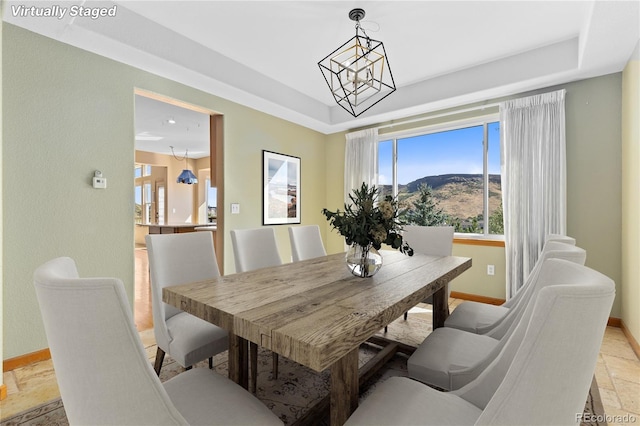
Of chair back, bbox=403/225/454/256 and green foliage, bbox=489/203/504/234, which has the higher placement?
green foliage, bbox=489/203/504/234

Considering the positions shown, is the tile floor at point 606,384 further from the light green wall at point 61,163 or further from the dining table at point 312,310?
the dining table at point 312,310

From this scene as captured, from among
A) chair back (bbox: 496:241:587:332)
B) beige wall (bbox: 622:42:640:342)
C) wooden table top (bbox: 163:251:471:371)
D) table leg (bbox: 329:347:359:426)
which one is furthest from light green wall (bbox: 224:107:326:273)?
beige wall (bbox: 622:42:640:342)

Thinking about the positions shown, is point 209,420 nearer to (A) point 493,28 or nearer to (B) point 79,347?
(B) point 79,347

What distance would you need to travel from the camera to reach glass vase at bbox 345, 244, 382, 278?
1.75 m

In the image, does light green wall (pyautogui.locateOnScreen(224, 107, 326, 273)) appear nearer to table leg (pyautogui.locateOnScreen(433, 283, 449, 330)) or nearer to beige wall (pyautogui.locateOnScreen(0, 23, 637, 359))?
beige wall (pyautogui.locateOnScreen(0, 23, 637, 359))

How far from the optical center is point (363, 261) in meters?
1.75

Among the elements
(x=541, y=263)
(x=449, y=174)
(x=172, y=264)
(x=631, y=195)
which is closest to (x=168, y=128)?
(x=172, y=264)

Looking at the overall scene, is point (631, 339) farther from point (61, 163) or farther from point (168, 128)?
point (168, 128)

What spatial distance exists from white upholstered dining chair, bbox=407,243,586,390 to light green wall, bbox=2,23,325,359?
8.49 ft

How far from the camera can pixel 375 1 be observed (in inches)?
90.0

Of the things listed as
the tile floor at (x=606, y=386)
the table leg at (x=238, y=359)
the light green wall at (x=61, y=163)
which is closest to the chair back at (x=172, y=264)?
the table leg at (x=238, y=359)

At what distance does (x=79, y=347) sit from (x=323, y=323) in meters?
0.67

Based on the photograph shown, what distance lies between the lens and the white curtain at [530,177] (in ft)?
10.4

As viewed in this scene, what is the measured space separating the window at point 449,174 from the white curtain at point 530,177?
1.07ft
